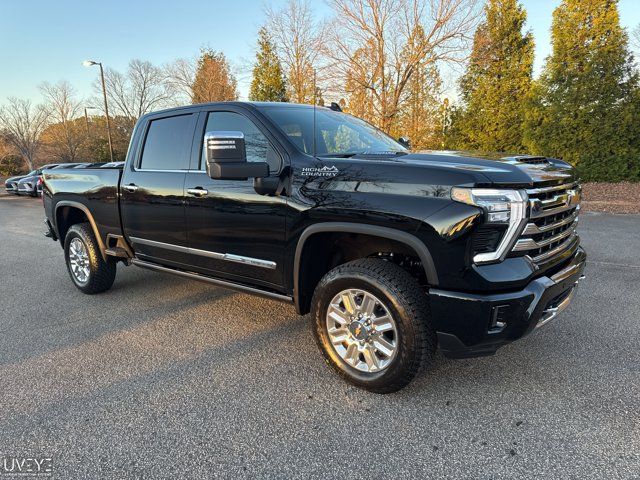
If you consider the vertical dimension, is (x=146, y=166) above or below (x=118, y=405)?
above

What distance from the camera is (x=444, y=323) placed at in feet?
8.19

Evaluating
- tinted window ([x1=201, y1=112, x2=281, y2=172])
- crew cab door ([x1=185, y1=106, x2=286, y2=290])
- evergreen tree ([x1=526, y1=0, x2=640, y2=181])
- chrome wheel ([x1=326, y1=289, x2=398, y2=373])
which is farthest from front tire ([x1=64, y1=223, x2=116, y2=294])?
evergreen tree ([x1=526, y1=0, x2=640, y2=181])

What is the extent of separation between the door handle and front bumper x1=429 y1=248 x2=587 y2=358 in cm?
199

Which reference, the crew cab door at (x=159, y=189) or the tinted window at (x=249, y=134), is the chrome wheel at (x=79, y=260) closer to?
the crew cab door at (x=159, y=189)

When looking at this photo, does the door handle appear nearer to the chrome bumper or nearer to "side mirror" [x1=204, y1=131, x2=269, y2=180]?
"side mirror" [x1=204, y1=131, x2=269, y2=180]

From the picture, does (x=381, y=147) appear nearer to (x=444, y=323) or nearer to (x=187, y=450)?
(x=444, y=323)

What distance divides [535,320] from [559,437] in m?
0.62

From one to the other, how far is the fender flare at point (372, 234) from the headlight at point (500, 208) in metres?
0.26

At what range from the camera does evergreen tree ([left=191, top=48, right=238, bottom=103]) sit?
23.7 metres

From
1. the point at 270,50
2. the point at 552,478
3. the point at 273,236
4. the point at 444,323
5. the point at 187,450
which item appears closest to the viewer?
the point at 552,478

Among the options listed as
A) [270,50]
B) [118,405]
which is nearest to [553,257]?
[118,405]

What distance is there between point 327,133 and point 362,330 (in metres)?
1.62

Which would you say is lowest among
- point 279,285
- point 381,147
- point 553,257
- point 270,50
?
point 279,285

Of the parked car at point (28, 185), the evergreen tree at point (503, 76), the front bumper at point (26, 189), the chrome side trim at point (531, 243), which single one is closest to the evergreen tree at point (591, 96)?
the evergreen tree at point (503, 76)
